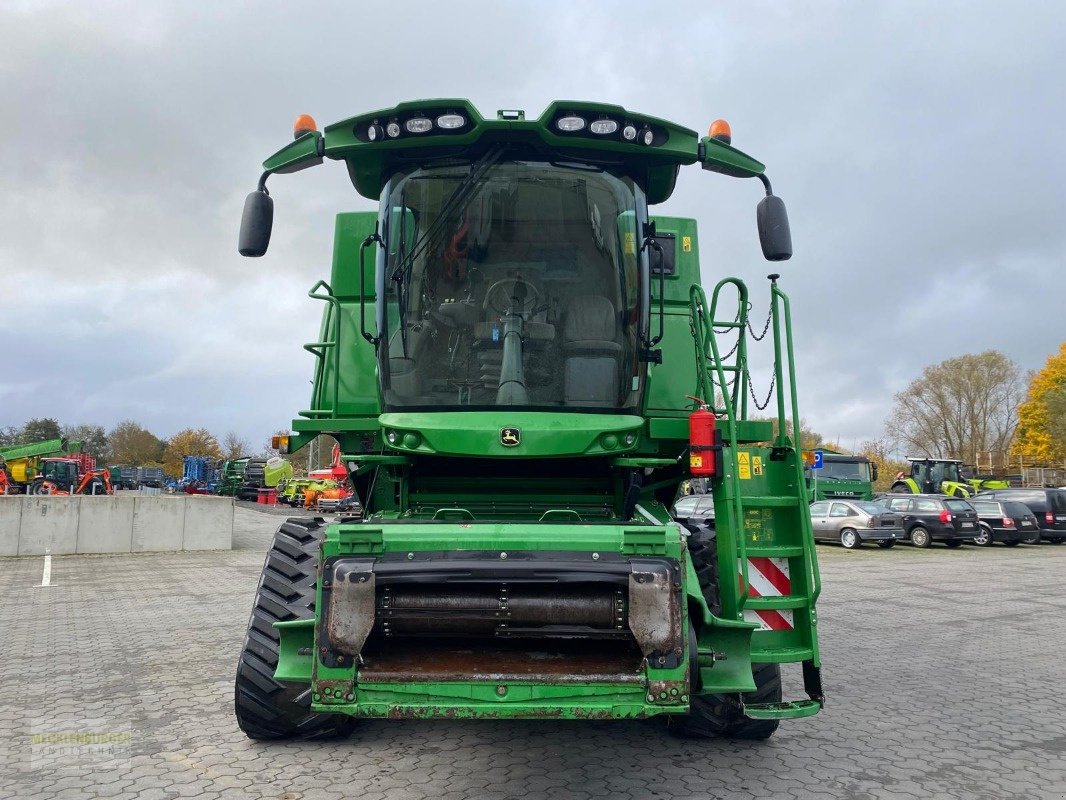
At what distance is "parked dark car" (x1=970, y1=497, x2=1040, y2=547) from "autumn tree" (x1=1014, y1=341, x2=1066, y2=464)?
3565cm

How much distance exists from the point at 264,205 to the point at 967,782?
494 cm

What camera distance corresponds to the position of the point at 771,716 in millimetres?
3922

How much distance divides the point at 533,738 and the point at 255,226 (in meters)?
3.42

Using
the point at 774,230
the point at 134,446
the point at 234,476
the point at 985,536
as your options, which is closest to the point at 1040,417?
the point at 985,536

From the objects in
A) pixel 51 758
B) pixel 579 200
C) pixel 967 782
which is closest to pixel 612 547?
pixel 579 200

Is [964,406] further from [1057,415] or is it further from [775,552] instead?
[775,552]

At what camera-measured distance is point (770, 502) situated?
4383mm

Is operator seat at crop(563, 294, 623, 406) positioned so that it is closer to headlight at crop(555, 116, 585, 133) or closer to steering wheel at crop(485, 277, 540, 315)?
steering wheel at crop(485, 277, 540, 315)

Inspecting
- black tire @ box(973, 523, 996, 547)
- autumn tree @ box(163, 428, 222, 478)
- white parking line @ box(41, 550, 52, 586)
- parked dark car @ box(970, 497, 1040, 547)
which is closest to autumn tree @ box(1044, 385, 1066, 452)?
parked dark car @ box(970, 497, 1040, 547)

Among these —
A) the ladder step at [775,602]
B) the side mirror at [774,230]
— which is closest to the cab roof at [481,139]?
the side mirror at [774,230]

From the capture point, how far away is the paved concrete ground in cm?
431

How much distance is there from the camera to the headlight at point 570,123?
4.33 metres

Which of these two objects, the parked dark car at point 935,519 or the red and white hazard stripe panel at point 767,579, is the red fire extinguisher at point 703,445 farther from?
the parked dark car at point 935,519

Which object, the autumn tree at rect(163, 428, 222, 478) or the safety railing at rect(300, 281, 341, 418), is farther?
the autumn tree at rect(163, 428, 222, 478)
